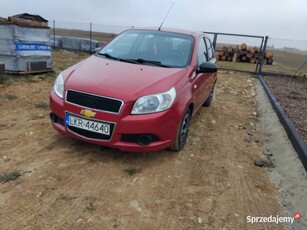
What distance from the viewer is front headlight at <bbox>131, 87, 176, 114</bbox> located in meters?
3.39

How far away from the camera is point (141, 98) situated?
11.2 ft

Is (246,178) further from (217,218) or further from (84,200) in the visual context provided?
(84,200)

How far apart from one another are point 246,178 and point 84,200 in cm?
203

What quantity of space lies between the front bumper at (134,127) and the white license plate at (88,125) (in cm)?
6

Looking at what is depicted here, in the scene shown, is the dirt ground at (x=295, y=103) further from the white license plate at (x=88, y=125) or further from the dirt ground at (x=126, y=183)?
the white license plate at (x=88, y=125)

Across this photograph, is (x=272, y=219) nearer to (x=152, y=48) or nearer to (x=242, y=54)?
(x=152, y=48)

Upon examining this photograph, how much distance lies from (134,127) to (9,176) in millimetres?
1453

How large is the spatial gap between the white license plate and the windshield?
49.9 inches

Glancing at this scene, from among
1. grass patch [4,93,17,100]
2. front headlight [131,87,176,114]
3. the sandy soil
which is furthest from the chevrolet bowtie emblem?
grass patch [4,93,17,100]

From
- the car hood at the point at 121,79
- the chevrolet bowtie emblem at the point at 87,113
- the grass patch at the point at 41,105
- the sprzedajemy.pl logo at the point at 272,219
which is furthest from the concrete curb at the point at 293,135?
the grass patch at the point at 41,105

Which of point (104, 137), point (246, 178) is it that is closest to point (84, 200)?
point (104, 137)

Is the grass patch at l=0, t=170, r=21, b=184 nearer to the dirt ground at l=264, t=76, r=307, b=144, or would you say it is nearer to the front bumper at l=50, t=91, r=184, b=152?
the front bumper at l=50, t=91, r=184, b=152

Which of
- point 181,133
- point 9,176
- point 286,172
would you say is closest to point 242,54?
point 286,172

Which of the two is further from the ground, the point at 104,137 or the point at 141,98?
the point at 141,98
